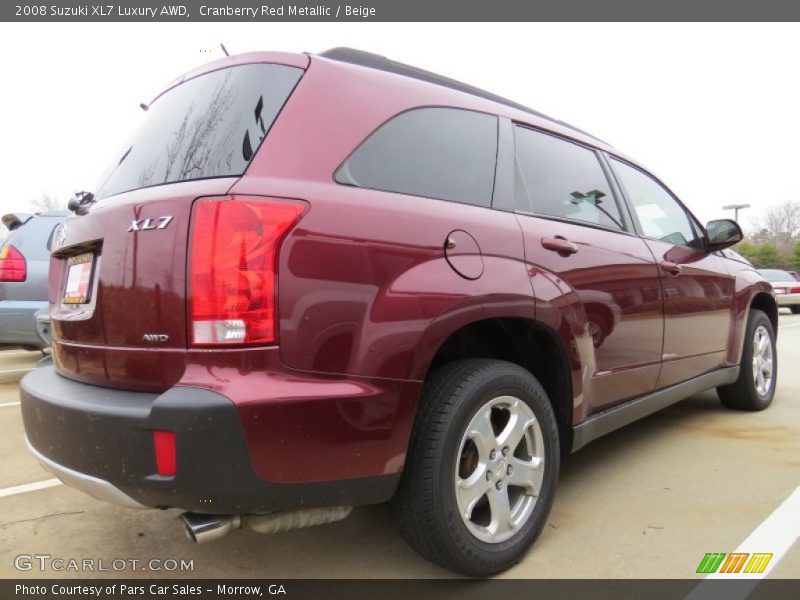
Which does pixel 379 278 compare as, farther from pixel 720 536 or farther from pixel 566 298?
pixel 720 536

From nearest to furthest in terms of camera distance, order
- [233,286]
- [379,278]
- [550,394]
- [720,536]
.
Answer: [233,286]
[379,278]
[720,536]
[550,394]

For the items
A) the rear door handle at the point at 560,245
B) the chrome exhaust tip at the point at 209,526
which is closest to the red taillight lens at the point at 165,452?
the chrome exhaust tip at the point at 209,526

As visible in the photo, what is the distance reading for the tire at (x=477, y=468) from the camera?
1773mm

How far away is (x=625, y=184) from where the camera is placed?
320 centimetres

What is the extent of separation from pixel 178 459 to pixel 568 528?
165 centimetres

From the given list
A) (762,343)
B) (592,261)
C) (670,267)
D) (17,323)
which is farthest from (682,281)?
(17,323)

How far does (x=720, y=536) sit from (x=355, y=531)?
149 cm

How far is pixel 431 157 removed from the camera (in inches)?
80.8

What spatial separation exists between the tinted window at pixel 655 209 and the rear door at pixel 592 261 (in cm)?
27

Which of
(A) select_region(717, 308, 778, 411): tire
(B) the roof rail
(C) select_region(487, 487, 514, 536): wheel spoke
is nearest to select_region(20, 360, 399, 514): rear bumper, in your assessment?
Answer: (C) select_region(487, 487, 514, 536): wheel spoke

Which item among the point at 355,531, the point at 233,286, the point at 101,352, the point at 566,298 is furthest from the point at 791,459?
the point at 101,352

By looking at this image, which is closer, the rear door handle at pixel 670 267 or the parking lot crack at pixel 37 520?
the parking lot crack at pixel 37 520

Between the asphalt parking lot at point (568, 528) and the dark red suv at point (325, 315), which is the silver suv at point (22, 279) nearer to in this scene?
the asphalt parking lot at point (568, 528)

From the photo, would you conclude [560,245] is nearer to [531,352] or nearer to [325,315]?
[531,352]
